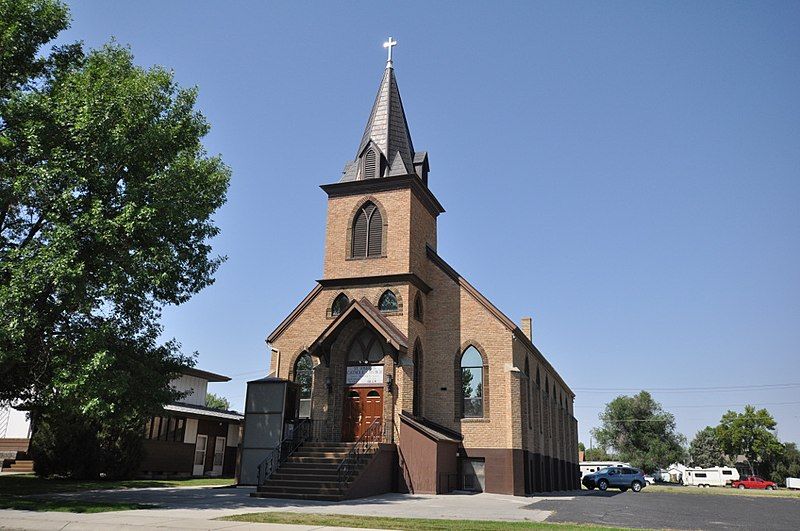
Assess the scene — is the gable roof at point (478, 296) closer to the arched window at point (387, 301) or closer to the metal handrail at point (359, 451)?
the arched window at point (387, 301)

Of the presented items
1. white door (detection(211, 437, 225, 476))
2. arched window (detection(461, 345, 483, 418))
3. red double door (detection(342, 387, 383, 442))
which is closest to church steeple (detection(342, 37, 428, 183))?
arched window (detection(461, 345, 483, 418))

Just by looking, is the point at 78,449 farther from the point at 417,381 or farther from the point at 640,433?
the point at 640,433

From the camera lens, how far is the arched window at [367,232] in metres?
28.0

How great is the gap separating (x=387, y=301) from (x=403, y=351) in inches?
120

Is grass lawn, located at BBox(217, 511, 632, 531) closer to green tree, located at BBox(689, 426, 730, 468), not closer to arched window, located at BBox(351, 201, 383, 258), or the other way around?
arched window, located at BBox(351, 201, 383, 258)

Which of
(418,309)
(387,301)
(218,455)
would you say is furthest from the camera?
(218,455)

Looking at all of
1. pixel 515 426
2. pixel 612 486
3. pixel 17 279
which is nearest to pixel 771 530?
pixel 515 426

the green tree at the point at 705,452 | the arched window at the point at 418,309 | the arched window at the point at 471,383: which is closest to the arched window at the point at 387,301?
the arched window at the point at 418,309

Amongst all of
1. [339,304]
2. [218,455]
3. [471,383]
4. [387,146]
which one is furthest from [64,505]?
[218,455]

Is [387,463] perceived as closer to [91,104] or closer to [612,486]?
[91,104]

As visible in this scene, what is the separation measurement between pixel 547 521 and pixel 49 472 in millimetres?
21864

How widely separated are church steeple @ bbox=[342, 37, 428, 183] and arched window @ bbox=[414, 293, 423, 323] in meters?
5.76

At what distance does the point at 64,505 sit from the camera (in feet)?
49.1

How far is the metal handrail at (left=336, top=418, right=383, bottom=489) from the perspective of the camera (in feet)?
66.6
